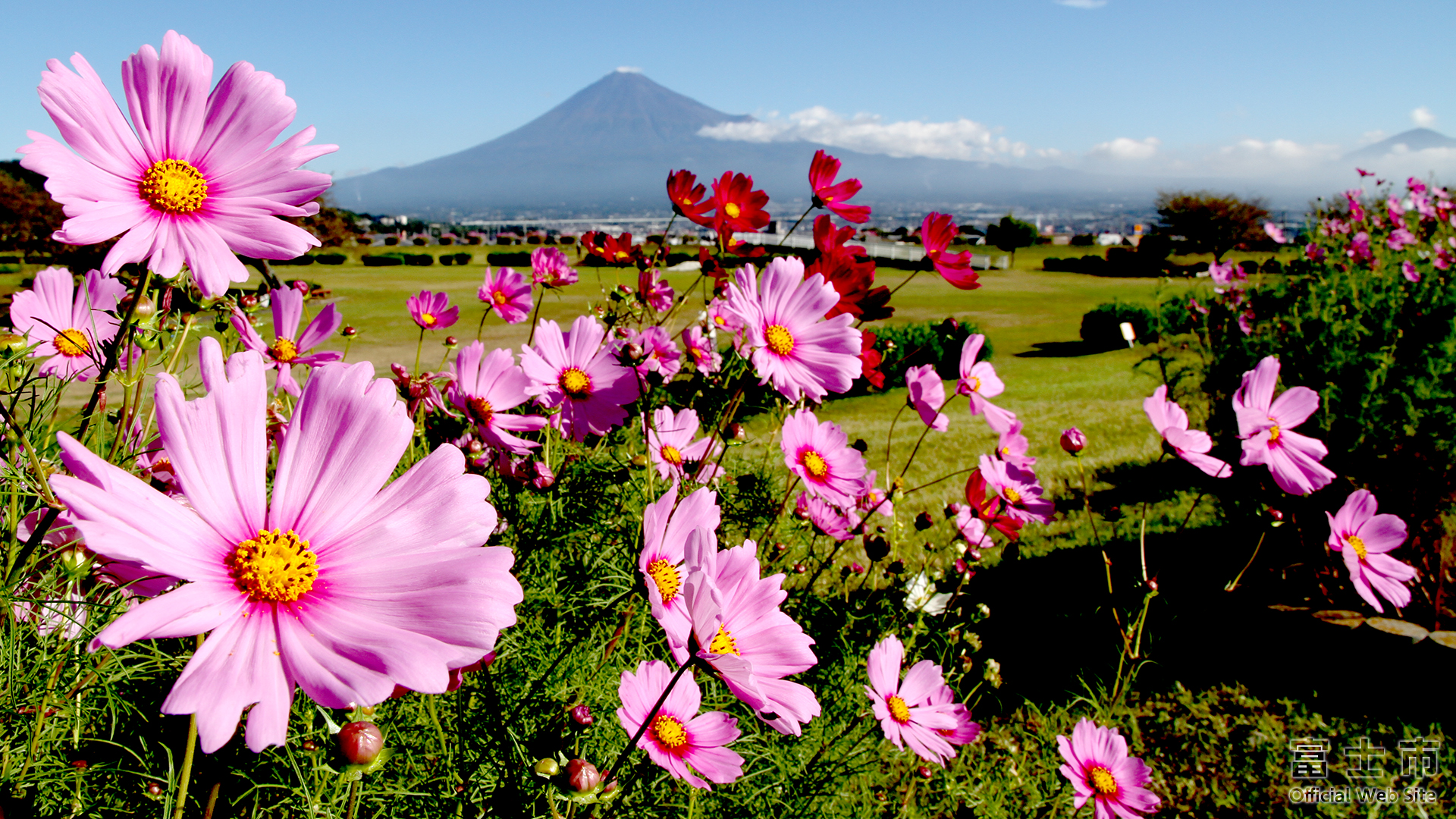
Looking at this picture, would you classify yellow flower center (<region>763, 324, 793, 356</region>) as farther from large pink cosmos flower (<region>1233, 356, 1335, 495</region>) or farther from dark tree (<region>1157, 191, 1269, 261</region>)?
dark tree (<region>1157, 191, 1269, 261</region>)

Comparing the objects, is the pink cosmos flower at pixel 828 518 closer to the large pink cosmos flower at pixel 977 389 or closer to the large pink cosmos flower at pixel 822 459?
the large pink cosmos flower at pixel 822 459

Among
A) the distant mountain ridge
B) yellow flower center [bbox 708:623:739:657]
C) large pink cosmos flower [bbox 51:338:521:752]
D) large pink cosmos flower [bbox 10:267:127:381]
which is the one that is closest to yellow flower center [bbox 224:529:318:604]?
large pink cosmos flower [bbox 51:338:521:752]

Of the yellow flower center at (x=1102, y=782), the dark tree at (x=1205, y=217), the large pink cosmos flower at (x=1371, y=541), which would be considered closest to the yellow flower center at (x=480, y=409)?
the yellow flower center at (x=1102, y=782)

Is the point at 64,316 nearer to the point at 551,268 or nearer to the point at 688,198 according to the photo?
the point at 688,198

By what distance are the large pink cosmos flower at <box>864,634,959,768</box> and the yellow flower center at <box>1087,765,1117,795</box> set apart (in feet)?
0.81

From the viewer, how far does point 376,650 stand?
0.41 m

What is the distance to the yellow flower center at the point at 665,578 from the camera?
0.75 meters

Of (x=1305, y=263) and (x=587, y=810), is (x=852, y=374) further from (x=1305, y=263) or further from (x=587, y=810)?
(x=1305, y=263)

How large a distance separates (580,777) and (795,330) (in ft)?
2.12

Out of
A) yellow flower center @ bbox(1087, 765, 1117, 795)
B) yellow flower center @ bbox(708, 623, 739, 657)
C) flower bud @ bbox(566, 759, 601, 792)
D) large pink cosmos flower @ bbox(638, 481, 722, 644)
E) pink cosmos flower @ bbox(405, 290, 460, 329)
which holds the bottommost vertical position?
yellow flower center @ bbox(1087, 765, 1117, 795)

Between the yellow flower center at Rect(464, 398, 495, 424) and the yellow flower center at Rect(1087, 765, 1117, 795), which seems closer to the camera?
the yellow flower center at Rect(464, 398, 495, 424)

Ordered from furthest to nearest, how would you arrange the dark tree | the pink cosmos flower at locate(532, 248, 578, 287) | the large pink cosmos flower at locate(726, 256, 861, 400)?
the dark tree → the pink cosmos flower at locate(532, 248, 578, 287) → the large pink cosmos flower at locate(726, 256, 861, 400)

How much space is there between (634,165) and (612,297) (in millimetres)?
176200

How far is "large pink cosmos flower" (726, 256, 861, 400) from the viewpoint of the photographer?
3.03 feet
